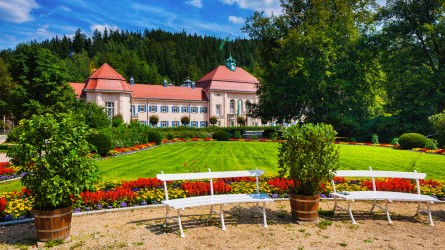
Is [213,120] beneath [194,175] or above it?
above

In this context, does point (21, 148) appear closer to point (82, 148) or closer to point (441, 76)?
point (82, 148)

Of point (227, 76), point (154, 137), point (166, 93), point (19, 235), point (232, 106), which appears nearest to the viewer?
point (19, 235)

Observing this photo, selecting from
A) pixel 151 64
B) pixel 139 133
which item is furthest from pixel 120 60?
pixel 139 133

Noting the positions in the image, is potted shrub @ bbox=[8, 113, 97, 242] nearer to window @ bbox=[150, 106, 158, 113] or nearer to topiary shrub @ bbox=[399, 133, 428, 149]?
topiary shrub @ bbox=[399, 133, 428, 149]

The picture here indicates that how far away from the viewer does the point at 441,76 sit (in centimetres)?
2672

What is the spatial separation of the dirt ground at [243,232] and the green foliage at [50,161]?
33.5 inches

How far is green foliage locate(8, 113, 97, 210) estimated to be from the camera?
5102 mm

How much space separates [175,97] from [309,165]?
52542 millimetres

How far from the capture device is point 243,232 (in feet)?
19.2

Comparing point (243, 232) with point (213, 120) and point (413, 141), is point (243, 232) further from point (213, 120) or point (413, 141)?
point (213, 120)

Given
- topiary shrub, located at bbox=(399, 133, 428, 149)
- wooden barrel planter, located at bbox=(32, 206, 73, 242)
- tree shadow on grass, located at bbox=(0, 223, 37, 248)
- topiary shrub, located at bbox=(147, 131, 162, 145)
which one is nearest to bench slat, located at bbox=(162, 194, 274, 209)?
wooden barrel planter, located at bbox=(32, 206, 73, 242)

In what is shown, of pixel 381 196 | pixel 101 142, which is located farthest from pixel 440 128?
pixel 101 142

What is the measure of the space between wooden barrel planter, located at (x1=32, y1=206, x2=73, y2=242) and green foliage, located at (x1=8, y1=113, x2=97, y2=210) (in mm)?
148

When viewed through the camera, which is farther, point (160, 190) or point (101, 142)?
point (101, 142)
